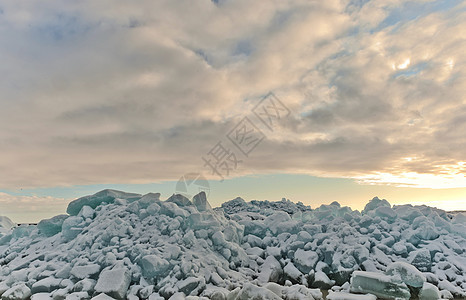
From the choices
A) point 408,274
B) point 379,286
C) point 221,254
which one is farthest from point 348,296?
point 221,254

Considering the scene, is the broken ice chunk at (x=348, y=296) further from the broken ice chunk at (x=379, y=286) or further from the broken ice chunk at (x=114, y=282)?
the broken ice chunk at (x=114, y=282)

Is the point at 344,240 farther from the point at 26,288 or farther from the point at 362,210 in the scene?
the point at 26,288

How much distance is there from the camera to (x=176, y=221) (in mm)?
5500

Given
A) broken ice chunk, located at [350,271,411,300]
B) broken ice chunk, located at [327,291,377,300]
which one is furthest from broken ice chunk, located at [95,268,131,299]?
broken ice chunk, located at [350,271,411,300]

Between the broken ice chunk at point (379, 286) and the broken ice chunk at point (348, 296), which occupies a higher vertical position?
the broken ice chunk at point (379, 286)

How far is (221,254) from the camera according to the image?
5.31 metres

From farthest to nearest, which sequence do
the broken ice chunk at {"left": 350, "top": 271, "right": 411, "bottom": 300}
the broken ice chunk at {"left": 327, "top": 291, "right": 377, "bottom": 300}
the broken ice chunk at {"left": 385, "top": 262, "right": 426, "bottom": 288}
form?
the broken ice chunk at {"left": 385, "top": 262, "right": 426, "bottom": 288}, the broken ice chunk at {"left": 350, "top": 271, "right": 411, "bottom": 300}, the broken ice chunk at {"left": 327, "top": 291, "right": 377, "bottom": 300}

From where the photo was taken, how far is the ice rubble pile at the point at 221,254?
14.6 feet

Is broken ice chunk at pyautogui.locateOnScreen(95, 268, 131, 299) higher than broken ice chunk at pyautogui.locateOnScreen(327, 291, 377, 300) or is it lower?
higher

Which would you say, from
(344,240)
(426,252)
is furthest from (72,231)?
(426,252)

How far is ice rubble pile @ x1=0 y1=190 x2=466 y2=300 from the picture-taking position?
14.6ft

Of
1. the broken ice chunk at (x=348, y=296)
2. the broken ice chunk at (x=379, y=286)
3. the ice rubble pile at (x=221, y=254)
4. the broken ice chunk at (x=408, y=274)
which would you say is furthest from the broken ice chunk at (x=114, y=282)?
the broken ice chunk at (x=408, y=274)

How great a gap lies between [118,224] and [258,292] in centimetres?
267

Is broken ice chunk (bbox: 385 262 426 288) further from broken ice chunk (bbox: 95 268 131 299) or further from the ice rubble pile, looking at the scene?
broken ice chunk (bbox: 95 268 131 299)
